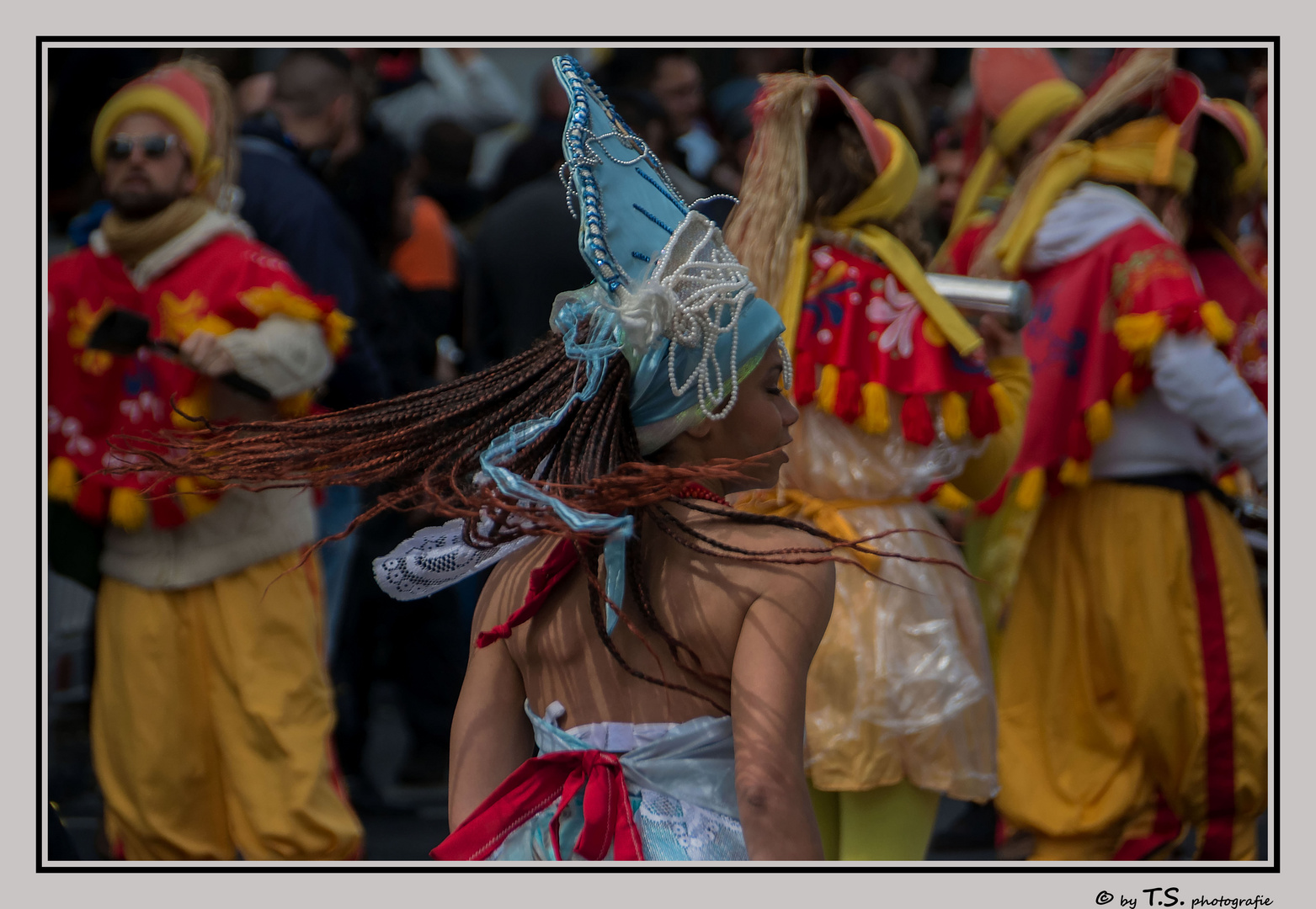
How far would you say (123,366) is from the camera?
11.6 ft

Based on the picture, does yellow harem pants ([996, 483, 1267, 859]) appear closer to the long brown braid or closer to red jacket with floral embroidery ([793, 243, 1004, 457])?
red jacket with floral embroidery ([793, 243, 1004, 457])

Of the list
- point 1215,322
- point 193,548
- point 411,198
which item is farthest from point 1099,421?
point 411,198

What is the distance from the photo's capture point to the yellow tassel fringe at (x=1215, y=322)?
141 inches

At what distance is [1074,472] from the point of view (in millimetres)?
3797

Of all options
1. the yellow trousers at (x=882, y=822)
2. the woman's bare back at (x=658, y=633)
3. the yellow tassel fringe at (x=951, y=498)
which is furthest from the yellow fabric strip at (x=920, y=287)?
the woman's bare back at (x=658, y=633)

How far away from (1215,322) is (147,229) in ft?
8.66

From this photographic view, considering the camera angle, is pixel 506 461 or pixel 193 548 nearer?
pixel 506 461

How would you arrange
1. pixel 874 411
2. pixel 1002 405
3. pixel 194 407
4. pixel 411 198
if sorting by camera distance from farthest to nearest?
pixel 411 198 < pixel 194 407 < pixel 1002 405 < pixel 874 411

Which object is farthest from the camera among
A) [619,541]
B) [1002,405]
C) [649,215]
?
[1002,405]

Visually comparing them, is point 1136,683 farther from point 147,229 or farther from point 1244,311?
point 147,229

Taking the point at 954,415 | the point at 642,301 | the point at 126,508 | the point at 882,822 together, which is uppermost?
the point at 642,301

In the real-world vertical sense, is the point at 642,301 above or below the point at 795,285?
below

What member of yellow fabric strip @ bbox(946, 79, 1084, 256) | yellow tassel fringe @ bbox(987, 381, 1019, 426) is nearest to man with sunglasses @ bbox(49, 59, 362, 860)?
yellow tassel fringe @ bbox(987, 381, 1019, 426)

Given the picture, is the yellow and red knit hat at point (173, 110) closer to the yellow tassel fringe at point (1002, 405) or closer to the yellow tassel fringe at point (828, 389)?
the yellow tassel fringe at point (828, 389)
